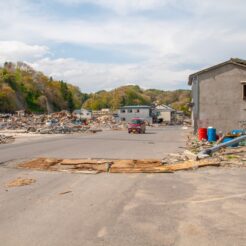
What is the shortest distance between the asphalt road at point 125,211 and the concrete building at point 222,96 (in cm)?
2318

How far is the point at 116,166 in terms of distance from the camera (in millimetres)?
13875

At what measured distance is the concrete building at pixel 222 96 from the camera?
34.0 meters

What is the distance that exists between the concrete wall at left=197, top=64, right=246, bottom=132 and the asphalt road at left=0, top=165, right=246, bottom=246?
76.0ft

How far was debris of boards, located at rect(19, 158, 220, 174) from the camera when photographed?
518 inches

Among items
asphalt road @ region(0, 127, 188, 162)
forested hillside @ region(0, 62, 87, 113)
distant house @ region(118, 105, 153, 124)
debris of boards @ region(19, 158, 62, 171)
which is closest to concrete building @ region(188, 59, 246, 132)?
asphalt road @ region(0, 127, 188, 162)

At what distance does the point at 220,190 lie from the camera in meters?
9.70

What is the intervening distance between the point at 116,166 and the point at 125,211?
20.4ft

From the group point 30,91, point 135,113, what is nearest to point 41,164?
point 135,113

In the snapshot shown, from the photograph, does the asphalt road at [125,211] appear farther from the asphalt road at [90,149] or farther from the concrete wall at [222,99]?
the concrete wall at [222,99]

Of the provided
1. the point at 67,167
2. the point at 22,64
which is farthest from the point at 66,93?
the point at 67,167

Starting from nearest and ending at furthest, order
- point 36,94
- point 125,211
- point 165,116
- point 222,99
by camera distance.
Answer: point 125,211
point 222,99
point 165,116
point 36,94

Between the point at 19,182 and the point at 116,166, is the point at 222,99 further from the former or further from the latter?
the point at 19,182

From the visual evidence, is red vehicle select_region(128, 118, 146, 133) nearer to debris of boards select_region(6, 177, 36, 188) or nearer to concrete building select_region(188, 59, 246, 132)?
concrete building select_region(188, 59, 246, 132)

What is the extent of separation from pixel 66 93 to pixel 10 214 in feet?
504
